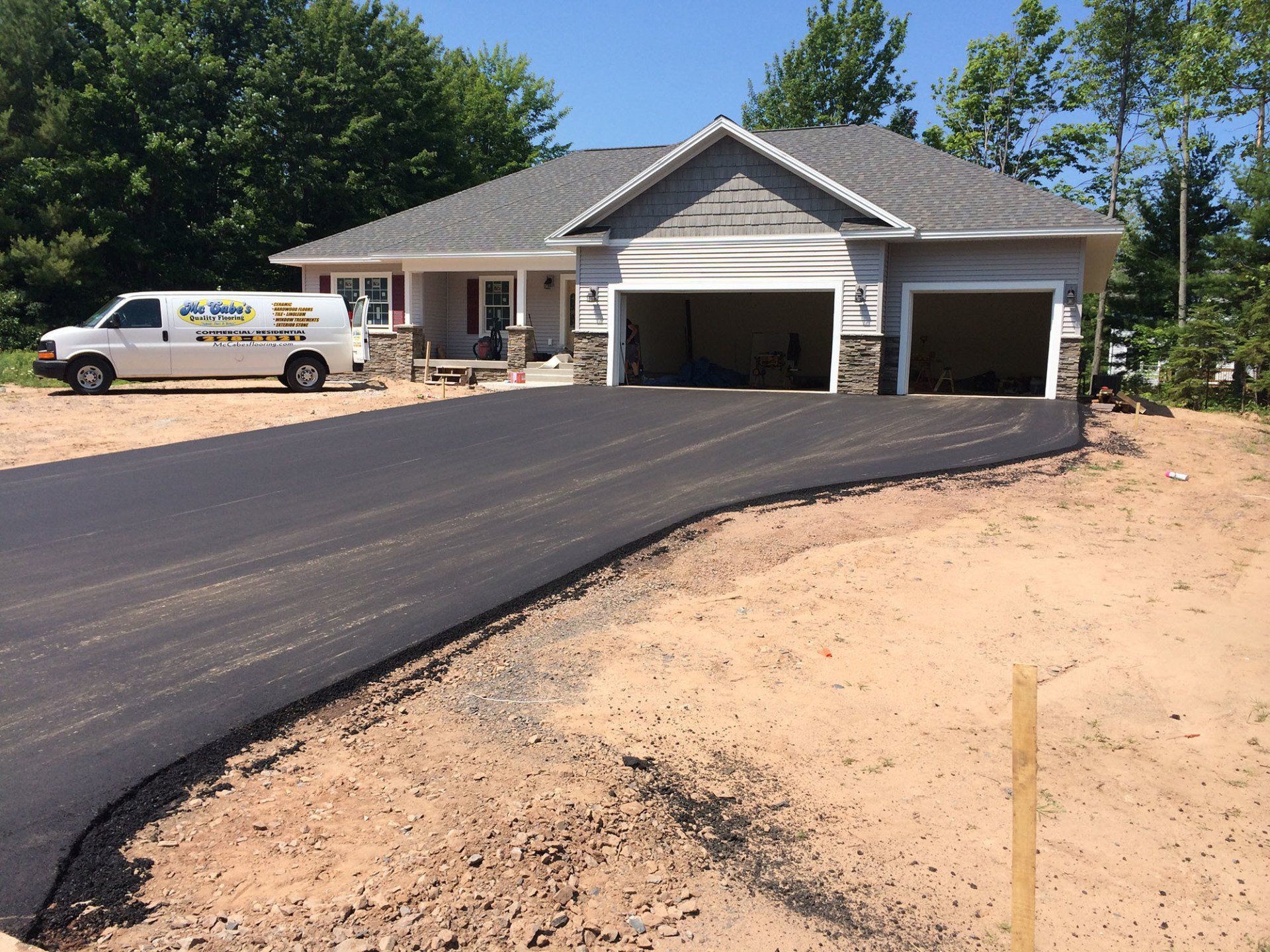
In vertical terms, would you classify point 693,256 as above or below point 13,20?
below

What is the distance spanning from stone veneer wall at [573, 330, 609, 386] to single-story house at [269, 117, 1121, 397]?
0.03 meters

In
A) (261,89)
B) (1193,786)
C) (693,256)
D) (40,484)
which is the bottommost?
(1193,786)

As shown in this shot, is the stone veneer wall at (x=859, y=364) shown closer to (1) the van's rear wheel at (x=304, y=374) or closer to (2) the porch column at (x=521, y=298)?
(2) the porch column at (x=521, y=298)

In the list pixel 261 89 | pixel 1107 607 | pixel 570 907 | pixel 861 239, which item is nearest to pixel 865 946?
pixel 570 907

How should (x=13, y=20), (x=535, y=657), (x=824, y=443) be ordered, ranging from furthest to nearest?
1. (x=13, y=20)
2. (x=824, y=443)
3. (x=535, y=657)

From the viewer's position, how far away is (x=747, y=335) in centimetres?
2620

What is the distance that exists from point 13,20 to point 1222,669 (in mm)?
37421

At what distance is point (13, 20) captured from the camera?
3005 centimetres

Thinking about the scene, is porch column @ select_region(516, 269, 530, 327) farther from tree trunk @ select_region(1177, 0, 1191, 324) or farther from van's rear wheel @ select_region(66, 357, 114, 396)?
tree trunk @ select_region(1177, 0, 1191, 324)

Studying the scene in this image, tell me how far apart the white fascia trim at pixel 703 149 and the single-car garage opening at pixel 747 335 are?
207 inches

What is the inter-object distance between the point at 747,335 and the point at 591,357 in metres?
8.00

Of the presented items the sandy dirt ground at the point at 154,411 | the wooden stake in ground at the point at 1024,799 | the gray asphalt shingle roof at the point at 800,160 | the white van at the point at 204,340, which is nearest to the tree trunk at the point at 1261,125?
the gray asphalt shingle roof at the point at 800,160

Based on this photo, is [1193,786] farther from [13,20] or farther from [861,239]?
[13,20]

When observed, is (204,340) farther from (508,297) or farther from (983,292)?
(983,292)
